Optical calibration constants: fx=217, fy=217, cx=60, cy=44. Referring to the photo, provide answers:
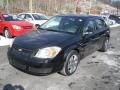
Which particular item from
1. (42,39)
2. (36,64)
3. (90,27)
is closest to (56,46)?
(42,39)

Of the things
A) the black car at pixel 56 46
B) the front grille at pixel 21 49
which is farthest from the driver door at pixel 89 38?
the front grille at pixel 21 49

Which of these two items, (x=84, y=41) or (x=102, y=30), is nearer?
(x=84, y=41)

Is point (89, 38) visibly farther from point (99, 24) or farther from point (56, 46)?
point (56, 46)

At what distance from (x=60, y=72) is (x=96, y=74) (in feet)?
3.77

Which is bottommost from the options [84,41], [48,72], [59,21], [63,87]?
[63,87]

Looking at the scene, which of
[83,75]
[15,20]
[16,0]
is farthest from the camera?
[16,0]

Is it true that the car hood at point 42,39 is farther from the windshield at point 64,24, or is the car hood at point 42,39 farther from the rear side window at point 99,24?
the rear side window at point 99,24

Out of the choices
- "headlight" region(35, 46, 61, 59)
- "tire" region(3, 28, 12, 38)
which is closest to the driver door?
"headlight" region(35, 46, 61, 59)

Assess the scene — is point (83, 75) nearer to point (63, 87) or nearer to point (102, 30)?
point (63, 87)

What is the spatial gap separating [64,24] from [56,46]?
1.54 m

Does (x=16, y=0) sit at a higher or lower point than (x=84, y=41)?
higher

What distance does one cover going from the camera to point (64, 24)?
22.0ft

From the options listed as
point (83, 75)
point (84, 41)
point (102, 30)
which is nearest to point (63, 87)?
point (83, 75)

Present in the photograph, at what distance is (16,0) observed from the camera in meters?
33.3
